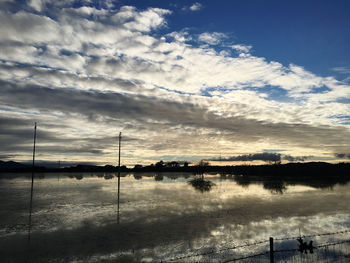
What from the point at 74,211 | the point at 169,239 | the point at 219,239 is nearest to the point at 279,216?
the point at 219,239

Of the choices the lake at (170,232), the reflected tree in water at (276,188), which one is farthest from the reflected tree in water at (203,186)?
the lake at (170,232)

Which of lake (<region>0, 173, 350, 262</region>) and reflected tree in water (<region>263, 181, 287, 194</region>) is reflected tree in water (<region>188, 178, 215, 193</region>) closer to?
reflected tree in water (<region>263, 181, 287, 194</region>)

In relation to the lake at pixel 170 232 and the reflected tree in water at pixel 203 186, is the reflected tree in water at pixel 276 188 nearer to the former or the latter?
the reflected tree in water at pixel 203 186

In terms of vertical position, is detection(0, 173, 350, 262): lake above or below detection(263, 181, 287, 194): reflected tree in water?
above

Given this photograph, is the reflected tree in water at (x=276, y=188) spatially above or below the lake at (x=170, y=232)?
below

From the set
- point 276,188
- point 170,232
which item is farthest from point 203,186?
point 170,232

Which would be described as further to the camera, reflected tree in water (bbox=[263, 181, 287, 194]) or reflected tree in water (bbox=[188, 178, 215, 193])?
reflected tree in water (bbox=[188, 178, 215, 193])

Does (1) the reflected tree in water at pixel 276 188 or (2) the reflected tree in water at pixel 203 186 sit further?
(2) the reflected tree in water at pixel 203 186

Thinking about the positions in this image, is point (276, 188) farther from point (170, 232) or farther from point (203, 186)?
point (170, 232)

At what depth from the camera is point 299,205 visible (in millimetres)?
28547

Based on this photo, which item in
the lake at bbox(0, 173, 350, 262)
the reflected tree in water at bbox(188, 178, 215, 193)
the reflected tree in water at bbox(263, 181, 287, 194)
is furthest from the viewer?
the reflected tree in water at bbox(188, 178, 215, 193)

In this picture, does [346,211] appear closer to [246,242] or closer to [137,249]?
[246,242]

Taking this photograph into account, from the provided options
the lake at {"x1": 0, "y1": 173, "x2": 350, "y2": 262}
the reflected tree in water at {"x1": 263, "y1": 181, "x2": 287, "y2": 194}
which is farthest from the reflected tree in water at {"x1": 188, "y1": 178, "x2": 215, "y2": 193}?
the lake at {"x1": 0, "y1": 173, "x2": 350, "y2": 262}

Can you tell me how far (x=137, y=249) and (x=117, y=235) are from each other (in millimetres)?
3024
